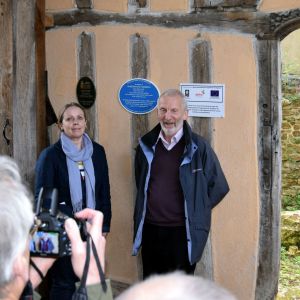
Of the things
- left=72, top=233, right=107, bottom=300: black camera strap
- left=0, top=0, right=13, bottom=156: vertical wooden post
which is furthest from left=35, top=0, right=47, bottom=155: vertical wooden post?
left=72, top=233, right=107, bottom=300: black camera strap

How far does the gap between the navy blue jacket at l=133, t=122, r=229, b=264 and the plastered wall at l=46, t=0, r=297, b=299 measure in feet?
0.77

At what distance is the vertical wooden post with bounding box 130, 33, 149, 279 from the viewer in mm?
4301

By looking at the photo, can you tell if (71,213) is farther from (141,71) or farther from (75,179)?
(141,71)

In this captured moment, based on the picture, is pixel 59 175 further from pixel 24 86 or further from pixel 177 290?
pixel 177 290

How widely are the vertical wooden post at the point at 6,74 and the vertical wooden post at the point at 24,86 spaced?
0.16 feet

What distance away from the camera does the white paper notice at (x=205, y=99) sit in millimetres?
4074

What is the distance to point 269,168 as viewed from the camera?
401 cm

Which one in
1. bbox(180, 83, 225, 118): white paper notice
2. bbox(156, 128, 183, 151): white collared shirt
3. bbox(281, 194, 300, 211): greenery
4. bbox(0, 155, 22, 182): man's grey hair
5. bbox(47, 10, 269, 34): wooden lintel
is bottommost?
bbox(281, 194, 300, 211): greenery

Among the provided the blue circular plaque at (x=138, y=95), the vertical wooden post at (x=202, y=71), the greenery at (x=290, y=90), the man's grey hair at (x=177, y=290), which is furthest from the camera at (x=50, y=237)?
the greenery at (x=290, y=90)

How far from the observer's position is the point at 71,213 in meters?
3.85

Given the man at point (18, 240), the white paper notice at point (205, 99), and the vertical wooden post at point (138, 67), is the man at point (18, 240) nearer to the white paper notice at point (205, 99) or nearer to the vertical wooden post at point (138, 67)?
the white paper notice at point (205, 99)

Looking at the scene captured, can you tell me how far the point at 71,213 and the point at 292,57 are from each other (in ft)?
19.6

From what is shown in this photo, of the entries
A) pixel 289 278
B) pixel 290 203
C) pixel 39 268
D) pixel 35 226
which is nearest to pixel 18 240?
pixel 35 226

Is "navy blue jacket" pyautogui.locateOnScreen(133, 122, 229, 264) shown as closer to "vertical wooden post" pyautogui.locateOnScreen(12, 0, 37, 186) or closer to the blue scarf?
the blue scarf
